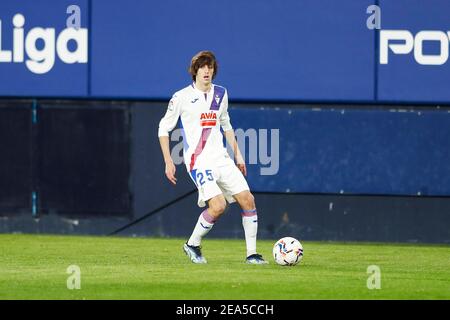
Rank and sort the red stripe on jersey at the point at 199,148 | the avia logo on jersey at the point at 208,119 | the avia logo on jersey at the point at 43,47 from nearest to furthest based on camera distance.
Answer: the red stripe on jersey at the point at 199,148 → the avia logo on jersey at the point at 208,119 → the avia logo on jersey at the point at 43,47

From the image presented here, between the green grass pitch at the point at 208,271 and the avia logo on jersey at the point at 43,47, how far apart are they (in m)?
2.60

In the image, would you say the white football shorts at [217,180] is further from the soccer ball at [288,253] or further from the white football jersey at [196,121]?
the soccer ball at [288,253]

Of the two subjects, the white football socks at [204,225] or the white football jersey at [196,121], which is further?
the white football jersey at [196,121]

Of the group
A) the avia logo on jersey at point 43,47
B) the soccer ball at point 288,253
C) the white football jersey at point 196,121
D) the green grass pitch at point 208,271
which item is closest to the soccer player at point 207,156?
the white football jersey at point 196,121

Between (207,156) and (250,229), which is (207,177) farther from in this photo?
(250,229)

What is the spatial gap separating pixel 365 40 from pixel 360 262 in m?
4.48

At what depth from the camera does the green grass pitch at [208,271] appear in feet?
36.5

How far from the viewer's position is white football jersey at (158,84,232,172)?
14000mm

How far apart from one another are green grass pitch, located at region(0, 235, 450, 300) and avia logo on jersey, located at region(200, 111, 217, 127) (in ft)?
5.16

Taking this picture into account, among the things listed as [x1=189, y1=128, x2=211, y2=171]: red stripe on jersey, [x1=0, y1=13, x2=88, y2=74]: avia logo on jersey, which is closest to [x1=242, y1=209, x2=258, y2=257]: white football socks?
[x1=189, y1=128, x2=211, y2=171]: red stripe on jersey

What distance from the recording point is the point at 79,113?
18516 mm
